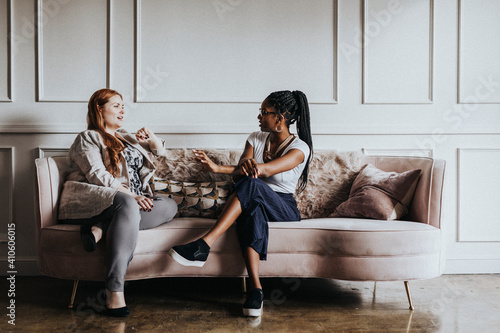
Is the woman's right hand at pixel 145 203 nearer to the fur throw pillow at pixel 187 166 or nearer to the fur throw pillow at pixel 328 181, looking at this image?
the fur throw pillow at pixel 187 166

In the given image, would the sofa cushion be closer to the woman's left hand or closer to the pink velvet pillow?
the pink velvet pillow

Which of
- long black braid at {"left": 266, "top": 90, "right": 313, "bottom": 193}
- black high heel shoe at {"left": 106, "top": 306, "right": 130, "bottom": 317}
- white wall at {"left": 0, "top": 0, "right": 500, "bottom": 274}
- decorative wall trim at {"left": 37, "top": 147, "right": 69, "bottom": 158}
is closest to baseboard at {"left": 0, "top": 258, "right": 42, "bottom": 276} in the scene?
white wall at {"left": 0, "top": 0, "right": 500, "bottom": 274}

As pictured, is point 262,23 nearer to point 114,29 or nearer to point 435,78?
point 114,29

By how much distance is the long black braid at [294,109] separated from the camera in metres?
2.35

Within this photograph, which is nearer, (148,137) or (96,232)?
(96,232)

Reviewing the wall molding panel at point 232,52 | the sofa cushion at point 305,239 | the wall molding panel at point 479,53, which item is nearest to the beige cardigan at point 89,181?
the sofa cushion at point 305,239

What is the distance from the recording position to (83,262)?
2.05m

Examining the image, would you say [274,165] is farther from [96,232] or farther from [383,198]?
[96,232]

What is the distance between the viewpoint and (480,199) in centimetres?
293

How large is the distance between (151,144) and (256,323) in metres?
1.18

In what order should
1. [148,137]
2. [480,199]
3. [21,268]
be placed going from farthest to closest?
[480,199] < [21,268] < [148,137]

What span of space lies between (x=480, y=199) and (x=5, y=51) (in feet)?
10.9

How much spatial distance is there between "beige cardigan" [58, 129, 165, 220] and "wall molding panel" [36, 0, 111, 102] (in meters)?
0.75

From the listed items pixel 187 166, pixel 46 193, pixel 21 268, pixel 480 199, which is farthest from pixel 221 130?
pixel 480 199
